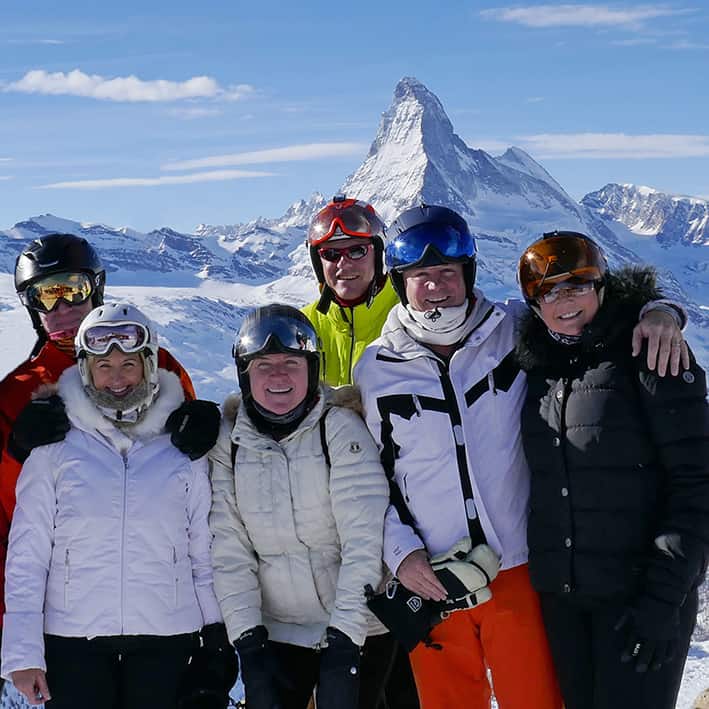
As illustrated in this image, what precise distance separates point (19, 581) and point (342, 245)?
3065 mm

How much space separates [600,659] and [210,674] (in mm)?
2031

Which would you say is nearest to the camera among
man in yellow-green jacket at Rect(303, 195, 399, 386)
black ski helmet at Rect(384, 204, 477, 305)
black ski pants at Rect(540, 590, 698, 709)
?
black ski pants at Rect(540, 590, 698, 709)

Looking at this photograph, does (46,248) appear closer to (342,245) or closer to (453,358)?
(342,245)

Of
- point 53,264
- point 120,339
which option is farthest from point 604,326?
point 53,264

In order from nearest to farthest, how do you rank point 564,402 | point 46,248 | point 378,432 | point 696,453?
Answer: point 696,453
point 564,402
point 378,432
point 46,248

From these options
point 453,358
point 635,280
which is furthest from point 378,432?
point 635,280

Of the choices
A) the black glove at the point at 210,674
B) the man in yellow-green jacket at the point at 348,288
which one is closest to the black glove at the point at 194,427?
the black glove at the point at 210,674

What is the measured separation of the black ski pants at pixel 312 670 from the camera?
477cm

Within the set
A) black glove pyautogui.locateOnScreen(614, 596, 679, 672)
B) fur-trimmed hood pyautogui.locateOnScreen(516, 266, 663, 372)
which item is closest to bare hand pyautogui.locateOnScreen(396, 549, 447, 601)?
black glove pyautogui.locateOnScreen(614, 596, 679, 672)

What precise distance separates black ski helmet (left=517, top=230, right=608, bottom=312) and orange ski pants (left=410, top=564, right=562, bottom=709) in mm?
1561

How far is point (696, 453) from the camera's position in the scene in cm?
426

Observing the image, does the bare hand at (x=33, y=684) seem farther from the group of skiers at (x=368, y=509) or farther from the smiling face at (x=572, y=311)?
the smiling face at (x=572, y=311)

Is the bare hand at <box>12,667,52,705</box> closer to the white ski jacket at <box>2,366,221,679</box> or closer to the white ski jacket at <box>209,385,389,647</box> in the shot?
the white ski jacket at <box>2,366,221,679</box>

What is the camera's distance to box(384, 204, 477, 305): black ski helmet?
17.0 ft
